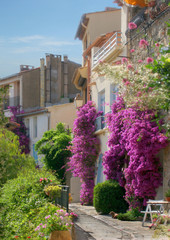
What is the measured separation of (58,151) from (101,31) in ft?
26.0

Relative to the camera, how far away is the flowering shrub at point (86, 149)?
23.1 meters

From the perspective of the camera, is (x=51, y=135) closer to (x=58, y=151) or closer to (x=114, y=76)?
(x=58, y=151)

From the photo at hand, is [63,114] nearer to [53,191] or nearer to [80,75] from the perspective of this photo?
[80,75]

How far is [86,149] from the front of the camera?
23.2 m

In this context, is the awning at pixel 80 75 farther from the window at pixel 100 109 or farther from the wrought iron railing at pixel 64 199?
the wrought iron railing at pixel 64 199

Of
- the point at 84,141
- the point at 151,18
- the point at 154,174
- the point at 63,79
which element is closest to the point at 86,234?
the point at 154,174

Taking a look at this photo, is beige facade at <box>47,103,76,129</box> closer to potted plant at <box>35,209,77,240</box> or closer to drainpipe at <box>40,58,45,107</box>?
drainpipe at <box>40,58,45,107</box>

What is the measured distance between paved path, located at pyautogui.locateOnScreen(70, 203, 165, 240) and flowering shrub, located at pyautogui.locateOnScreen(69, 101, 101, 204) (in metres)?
7.29

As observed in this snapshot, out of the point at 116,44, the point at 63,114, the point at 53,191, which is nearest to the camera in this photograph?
the point at 53,191

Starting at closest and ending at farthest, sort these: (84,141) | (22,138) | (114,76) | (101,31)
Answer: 1. (114,76)
2. (84,141)
3. (101,31)
4. (22,138)

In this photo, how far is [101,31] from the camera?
29609mm

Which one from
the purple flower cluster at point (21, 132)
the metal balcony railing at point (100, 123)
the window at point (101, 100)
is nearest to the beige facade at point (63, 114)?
the purple flower cluster at point (21, 132)

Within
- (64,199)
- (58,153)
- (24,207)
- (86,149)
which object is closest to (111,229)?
(64,199)

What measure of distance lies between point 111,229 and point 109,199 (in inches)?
168
